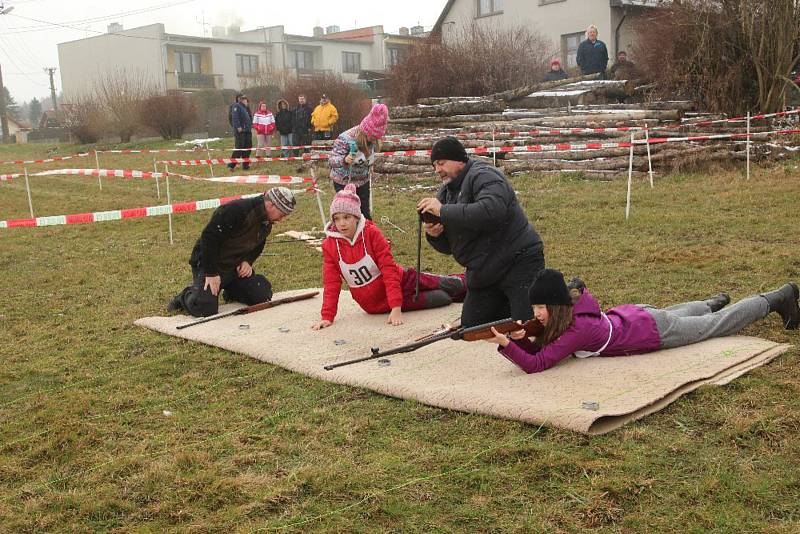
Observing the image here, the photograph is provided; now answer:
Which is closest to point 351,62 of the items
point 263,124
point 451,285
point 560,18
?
point 560,18

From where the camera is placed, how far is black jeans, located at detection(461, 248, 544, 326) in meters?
5.56

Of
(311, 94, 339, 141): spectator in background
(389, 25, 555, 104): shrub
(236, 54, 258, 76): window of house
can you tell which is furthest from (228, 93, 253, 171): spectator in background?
(236, 54, 258, 76): window of house

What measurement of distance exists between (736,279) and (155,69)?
48623mm

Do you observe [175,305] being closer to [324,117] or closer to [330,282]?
[330,282]

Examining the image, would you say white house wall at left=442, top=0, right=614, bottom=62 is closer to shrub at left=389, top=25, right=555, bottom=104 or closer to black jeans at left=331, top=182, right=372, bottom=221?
shrub at left=389, top=25, right=555, bottom=104

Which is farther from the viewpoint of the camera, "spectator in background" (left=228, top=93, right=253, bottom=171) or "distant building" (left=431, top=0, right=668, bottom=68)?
"distant building" (left=431, top=0, right=668, bottom=68)

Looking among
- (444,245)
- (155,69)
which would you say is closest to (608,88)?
(444,245)

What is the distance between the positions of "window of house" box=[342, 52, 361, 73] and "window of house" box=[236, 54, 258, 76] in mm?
7409

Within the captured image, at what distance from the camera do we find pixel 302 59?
197ft

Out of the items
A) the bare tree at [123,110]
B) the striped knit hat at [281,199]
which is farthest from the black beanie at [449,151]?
the bare tree at [123,110]

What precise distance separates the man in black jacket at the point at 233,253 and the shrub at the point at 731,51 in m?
Result: 12.2

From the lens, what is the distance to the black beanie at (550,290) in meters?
4.66

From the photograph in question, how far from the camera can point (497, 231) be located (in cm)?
554

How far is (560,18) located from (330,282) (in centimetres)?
2554
